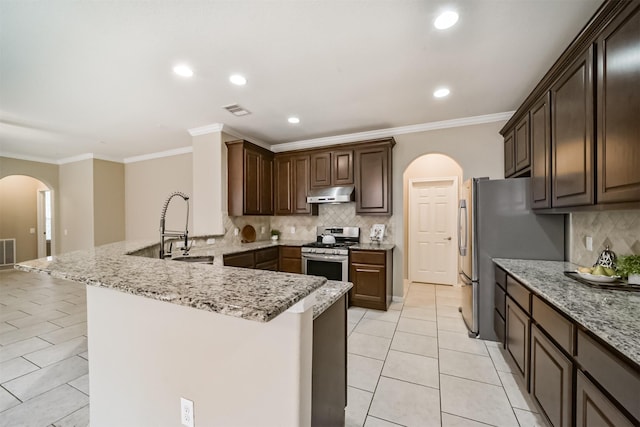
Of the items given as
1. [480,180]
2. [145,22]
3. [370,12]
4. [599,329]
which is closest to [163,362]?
[599,329]

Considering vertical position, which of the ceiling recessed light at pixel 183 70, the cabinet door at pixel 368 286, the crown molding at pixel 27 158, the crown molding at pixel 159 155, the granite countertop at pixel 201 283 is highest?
the ceiling recessed light at pixel 183 70

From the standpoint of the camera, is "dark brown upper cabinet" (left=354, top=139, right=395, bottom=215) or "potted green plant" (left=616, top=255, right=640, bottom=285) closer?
"potted green plant" (left=616, top=255, right=640, bottom=285)

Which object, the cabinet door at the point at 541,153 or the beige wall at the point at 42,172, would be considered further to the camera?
the beige wall at the point at 42,172

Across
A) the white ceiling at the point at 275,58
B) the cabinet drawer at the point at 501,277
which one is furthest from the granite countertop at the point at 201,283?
the cabinet drawer at the point at 501,277

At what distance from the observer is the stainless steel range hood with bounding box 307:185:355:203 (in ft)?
13.1

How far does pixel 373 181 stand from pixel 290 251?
1.70 metres

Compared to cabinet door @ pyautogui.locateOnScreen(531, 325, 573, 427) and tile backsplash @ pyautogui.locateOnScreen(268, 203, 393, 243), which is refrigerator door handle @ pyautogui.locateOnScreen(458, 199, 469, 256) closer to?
tile backsplash @ pyautogui.locateOnScreen(268, 203, 393, 243)

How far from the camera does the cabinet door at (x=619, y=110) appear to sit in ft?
4.24

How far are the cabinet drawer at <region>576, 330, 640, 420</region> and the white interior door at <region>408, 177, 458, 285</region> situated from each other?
13.3ft

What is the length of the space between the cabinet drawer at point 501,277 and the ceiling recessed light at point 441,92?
1.93m

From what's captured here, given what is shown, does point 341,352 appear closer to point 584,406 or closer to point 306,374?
point 306,374

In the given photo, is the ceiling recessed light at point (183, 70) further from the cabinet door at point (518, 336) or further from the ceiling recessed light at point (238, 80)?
the cabinet door at point (518, 336)

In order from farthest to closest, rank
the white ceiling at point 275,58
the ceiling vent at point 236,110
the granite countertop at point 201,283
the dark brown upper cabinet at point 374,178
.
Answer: the dark brown upper cabinet at point 374,178, the ceiling vent at point 236,110, the white ceiling at point 275,58, the granite countertop at point 201,283

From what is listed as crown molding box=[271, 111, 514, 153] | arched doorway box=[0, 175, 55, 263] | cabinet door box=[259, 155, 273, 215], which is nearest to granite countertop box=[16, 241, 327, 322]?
cabinet door box=[259, 155, 273, 215]
